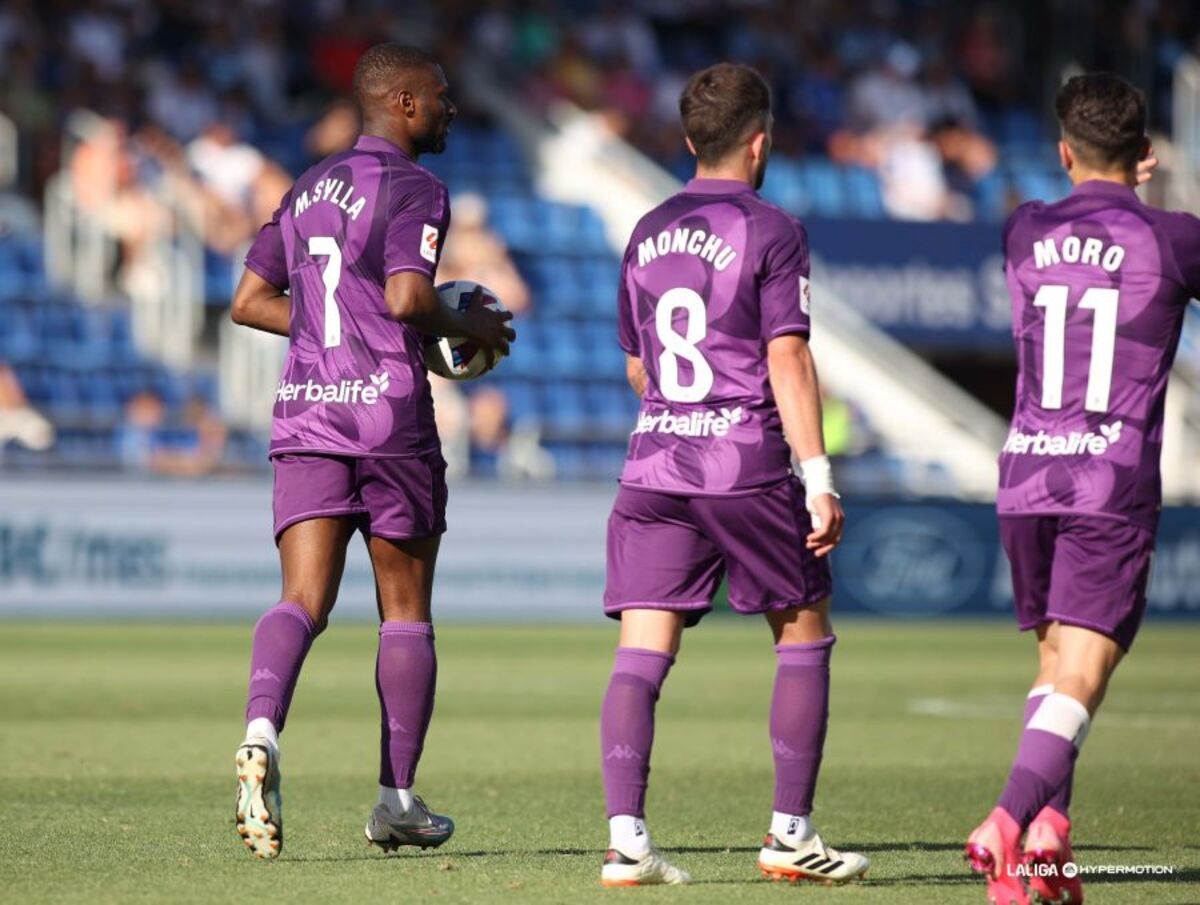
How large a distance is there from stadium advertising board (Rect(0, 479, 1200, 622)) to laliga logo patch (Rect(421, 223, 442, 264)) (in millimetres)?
12129

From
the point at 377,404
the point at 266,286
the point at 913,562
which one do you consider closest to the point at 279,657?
the point at 377,404

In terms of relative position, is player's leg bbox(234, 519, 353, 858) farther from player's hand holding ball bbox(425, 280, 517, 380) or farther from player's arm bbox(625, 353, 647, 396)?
player's arm bbox(625, 353, 647, 396)

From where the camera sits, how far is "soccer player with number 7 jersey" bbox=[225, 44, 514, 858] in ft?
20.9

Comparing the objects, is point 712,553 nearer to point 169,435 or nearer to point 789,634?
point 789,634

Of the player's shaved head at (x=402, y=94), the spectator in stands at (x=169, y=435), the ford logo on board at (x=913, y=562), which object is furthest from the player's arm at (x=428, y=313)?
the ford logo on board at (x=913, y=562)

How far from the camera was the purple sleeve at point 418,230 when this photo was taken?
247 inches

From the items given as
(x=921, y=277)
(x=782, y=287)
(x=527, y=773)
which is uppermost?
(x=921, y=277)

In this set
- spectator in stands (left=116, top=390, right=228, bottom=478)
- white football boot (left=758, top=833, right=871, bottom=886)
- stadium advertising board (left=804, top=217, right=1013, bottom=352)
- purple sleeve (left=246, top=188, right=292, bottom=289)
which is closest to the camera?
white football boot (left=758, top=833, right=871, bottom=886)

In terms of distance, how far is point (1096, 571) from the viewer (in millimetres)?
5680

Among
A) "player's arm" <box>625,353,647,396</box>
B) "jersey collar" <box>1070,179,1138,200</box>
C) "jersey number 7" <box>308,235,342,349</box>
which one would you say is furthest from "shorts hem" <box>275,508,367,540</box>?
"jersey collar" <box>1070,179,1138,200</box>

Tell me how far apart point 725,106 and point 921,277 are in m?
19.1

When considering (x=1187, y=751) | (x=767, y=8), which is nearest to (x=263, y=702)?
(x=1187, y=751)

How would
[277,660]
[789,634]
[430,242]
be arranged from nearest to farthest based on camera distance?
[789,634] < [277,660] < [430,242]

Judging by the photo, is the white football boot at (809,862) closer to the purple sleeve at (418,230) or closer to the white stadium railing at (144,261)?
the purple sleeve at (418,230)
